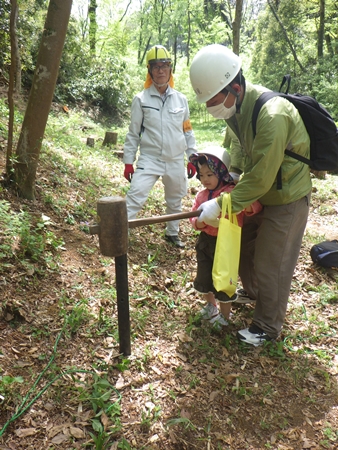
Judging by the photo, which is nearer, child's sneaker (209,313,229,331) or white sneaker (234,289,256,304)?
child's sneaker (209,313,229,331)

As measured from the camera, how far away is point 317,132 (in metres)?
2.62

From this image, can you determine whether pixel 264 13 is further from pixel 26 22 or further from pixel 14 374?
pixel 14 374

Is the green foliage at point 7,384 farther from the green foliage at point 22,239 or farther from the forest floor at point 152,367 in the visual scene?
the green foliage at point 22,239

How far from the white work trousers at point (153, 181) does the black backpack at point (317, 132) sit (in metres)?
1.90

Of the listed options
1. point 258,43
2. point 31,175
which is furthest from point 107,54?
point 31,175

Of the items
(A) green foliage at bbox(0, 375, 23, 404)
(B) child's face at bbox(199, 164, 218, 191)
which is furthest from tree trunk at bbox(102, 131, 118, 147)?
(A) green foliage at bbox(0, 375, 23, 404)

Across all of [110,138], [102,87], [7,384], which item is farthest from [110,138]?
[7,384]

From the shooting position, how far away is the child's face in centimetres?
299

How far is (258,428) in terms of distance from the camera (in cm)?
241

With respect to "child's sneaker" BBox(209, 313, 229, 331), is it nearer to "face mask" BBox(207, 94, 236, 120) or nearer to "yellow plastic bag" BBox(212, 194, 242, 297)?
"yellow plastic bag" BBox(212, 194, 242, 297)

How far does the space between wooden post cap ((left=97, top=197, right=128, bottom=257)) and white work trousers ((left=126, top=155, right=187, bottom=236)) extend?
6.18 ft

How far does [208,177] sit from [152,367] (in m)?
1.59

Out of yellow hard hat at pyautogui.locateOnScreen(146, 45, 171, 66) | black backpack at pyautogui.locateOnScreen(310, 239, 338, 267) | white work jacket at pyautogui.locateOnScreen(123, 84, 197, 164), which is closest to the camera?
yellow hard hat at pyautogui.locateOnScreen(146, 45, 171, 66)

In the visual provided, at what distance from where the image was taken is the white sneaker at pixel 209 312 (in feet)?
11.0
